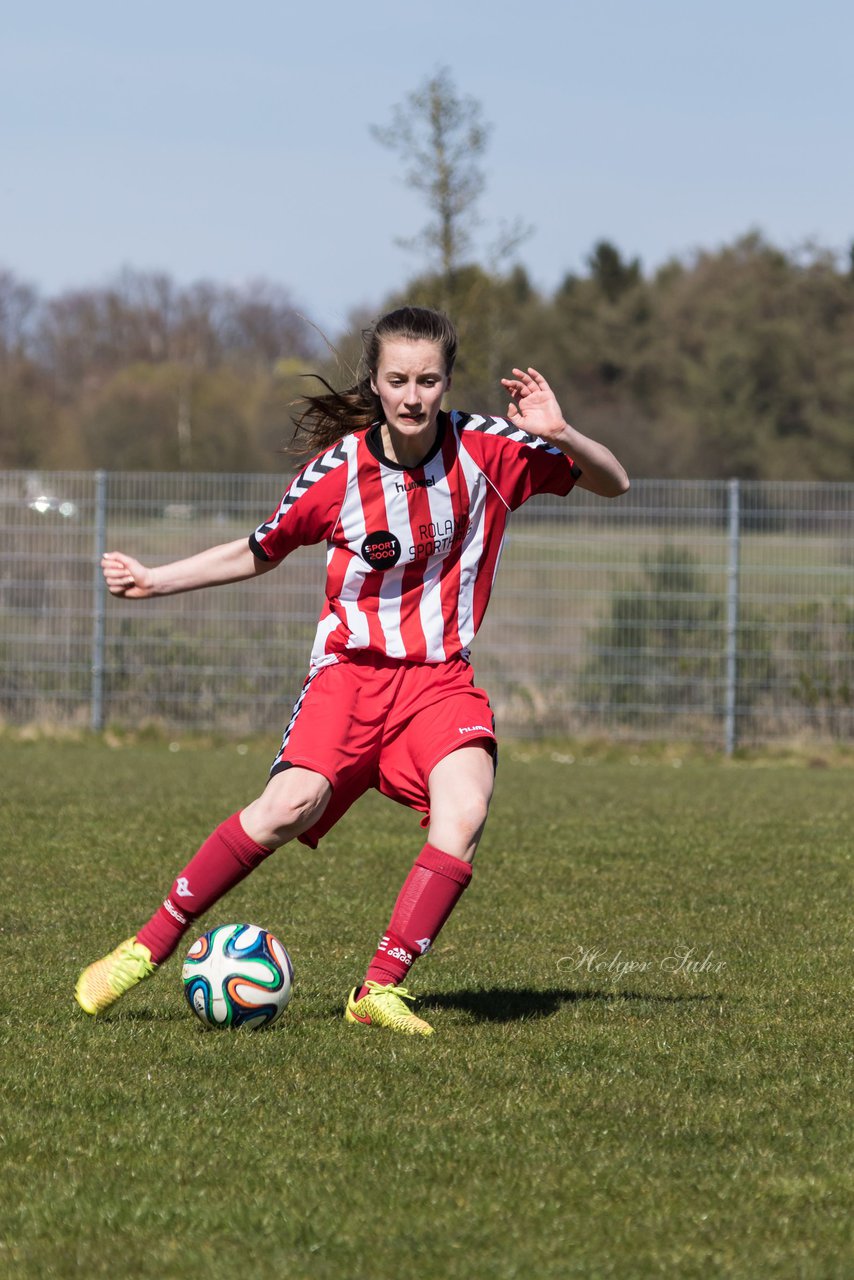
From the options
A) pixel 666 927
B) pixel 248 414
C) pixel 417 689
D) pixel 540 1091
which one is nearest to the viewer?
pixel 540 1091

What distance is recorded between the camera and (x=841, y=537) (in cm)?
1597

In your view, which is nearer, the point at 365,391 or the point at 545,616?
the point at 365,391

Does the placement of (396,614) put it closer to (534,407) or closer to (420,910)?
(534,407)

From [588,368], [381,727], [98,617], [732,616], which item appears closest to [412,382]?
[381,727]

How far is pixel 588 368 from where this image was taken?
6469 centimetres

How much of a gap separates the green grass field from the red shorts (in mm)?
752

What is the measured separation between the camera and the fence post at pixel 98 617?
659 inches

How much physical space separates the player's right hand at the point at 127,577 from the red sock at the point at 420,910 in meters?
1.21

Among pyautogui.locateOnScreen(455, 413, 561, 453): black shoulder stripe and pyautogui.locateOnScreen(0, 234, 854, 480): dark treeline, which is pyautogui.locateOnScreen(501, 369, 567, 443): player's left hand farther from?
pyautogui.locateOnScreen(0, 234, 854, 480): dark treeline

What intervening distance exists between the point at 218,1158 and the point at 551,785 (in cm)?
990

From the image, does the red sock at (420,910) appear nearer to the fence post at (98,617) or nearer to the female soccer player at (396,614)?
the female soccer player at (396,614)

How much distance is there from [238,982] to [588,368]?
200 feet

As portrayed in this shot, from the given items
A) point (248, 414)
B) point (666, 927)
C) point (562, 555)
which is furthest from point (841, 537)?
point (248, 414)

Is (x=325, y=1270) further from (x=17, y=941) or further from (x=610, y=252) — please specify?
(x=610, y=252)
